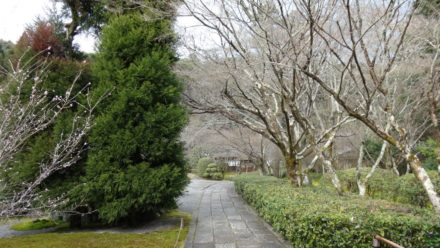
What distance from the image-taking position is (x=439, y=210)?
5.24 meters

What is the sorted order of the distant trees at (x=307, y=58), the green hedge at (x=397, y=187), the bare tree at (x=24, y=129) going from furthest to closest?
the green hedge at (x=397, y=187)
the distant trees at (x=307, y=58)
the bare tree at (x=24, y=129)

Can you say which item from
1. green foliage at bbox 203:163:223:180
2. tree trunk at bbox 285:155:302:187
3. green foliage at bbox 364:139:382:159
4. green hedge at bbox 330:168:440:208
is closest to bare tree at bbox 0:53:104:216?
tree trunk at bbox 285:155:302:187

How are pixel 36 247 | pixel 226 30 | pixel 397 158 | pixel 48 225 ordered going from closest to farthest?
1. pixel 36 247
2. pixel 226 30
3. pixel 48 225
4. pixel 397 158

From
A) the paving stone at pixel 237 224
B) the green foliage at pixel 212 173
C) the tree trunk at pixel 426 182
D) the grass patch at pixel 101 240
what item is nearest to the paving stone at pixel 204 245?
the grass patch at pixel 101 240

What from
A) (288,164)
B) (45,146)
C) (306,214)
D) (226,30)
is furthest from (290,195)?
(45,146)

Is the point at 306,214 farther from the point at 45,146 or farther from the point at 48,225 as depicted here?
the point at 48,225

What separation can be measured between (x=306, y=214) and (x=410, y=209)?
1.73 m

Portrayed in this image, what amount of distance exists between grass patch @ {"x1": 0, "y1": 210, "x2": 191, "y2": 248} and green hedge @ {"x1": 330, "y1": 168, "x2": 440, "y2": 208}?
6.69 m

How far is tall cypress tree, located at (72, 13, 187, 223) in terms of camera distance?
7.34 meters

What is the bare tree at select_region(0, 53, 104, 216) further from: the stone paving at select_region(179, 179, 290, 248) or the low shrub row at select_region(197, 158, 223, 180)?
the low shrub row at select_region(197, 158, 223, 180)

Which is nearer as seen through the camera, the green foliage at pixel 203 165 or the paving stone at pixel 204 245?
the paving stone at pixel 204 245

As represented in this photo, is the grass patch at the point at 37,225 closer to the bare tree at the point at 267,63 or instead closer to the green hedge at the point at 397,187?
the bare tree at the point at 267,63

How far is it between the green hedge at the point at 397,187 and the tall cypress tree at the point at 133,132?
21.8ft

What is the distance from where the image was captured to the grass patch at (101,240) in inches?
245
